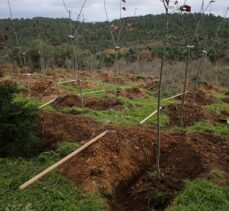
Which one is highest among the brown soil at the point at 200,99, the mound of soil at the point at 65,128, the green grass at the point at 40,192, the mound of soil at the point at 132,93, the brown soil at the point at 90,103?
the mound of soil at the point at 65,128

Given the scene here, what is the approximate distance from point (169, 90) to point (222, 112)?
10.9 feet

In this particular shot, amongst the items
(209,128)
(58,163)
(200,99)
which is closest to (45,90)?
(200,99)

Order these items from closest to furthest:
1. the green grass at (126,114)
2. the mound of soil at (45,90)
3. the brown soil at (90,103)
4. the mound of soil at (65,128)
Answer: the mound of soil at (65,128) → the green grass at (126,114) → the brown soil at (90,103) → the mound of soil at (45,90)

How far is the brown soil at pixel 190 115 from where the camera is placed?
7452 millimetres

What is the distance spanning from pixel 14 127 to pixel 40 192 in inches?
54.2

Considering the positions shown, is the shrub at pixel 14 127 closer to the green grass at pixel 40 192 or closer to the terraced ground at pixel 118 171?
the terraced ground at pixel 118 171

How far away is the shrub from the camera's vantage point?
4727mm

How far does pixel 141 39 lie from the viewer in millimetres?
33188

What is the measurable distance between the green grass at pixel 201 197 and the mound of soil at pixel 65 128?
2.22m

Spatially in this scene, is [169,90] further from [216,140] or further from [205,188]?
[205,188]

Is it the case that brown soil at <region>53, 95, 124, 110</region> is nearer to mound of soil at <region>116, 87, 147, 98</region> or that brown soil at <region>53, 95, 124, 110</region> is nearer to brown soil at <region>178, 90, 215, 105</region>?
mound of soil at <region>116, 87, 147, 98</region>

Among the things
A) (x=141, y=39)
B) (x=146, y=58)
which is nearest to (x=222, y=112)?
(x=146, y=58)

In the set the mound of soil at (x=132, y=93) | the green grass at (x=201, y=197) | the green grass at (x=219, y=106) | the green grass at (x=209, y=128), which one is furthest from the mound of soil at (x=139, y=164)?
the mound of soil at (x=132, y=93)

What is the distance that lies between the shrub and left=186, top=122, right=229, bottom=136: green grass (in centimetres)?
350
